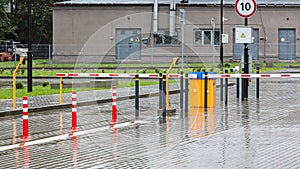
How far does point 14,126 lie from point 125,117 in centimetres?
301

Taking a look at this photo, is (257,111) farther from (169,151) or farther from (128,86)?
(128,86)

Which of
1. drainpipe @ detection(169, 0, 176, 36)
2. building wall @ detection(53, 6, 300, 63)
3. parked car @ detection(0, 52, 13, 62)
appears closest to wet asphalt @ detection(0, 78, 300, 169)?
parked car @ detection(0, 52, 13, 62)

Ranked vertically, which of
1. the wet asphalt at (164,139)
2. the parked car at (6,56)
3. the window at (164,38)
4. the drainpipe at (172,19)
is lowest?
the wet asphalt at (164,139)

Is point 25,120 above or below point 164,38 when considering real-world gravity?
below

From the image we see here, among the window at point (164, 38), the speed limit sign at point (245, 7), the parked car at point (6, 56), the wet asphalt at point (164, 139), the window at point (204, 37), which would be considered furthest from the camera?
the window at point (204, 37)

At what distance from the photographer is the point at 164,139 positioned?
44.4 ft

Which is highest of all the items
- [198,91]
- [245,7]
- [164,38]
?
[164,38]

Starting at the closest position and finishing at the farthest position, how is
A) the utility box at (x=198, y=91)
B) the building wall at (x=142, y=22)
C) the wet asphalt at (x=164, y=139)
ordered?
the wet asphalt at (x=164, y=139), the utility box at (x=198, y=91), the building wall at (x=142, y=22)

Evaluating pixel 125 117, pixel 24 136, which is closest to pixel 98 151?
pixel 24 136

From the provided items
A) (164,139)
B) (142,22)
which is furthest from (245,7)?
(142,22)

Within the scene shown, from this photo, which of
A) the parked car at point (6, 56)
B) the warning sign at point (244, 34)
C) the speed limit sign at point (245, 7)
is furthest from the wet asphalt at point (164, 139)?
the parked car at point (6, 56)

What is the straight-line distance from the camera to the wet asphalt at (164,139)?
10.9m

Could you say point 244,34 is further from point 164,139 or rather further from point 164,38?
point 164,38

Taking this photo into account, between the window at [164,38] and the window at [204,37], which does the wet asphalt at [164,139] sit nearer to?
the window at [164,38]
